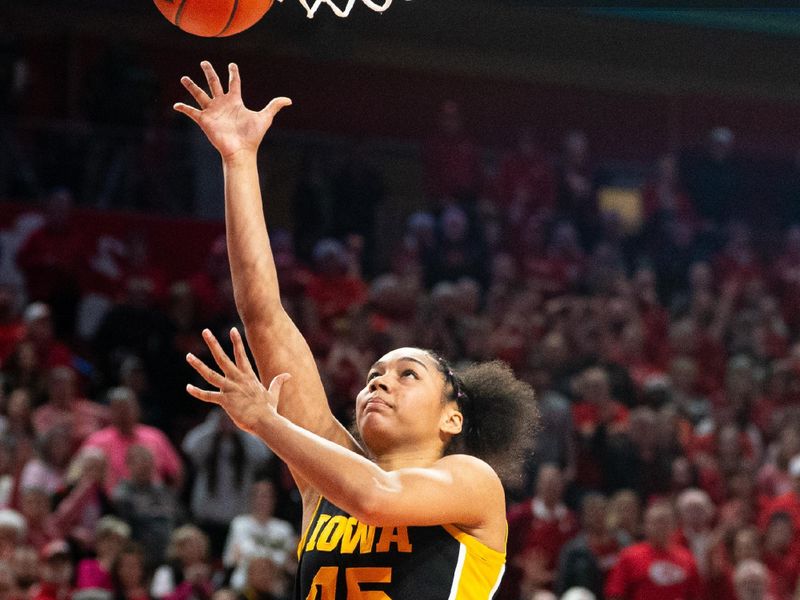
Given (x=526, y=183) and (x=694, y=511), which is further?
(x=526, y=183)

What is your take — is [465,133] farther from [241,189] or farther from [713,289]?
[241,189]

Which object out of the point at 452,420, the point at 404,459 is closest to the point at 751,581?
the point at 452,420

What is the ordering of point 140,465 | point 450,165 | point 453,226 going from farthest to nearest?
point 450,165
point 453,226
point 140,465

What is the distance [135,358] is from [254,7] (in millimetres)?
A: 5656

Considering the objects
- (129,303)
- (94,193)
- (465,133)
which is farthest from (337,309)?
(465,133)

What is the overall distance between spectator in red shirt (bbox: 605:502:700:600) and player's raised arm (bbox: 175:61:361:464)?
4.86m

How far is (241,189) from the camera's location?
3734 mm

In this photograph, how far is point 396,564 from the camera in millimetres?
3455

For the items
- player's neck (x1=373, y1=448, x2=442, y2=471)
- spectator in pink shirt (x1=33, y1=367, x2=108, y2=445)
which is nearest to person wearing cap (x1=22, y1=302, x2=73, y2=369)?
spectator in pink shirt (x1=33, y1=367, x2=108, y2=445)

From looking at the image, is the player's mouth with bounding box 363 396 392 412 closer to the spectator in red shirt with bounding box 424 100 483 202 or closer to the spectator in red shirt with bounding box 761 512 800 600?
the spectator in red shirt with bounding box 761 512 800 600

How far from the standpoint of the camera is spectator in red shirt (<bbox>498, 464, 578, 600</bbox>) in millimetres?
8391

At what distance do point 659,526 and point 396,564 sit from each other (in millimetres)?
5271

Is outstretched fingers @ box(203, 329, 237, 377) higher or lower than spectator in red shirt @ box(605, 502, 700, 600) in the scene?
lower

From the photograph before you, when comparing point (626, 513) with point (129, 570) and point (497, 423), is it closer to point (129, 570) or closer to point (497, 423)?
point (129, 570)
